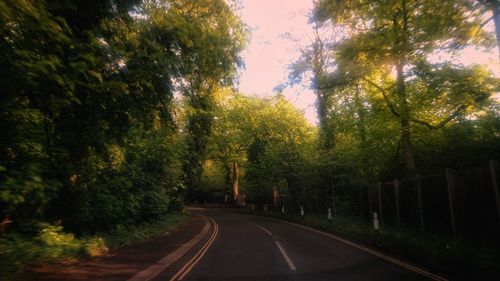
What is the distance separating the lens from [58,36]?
7.69 meters

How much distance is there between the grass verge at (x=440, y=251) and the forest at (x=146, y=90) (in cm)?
347

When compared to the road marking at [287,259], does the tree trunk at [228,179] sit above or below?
above

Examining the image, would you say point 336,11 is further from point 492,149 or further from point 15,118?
point 15,118

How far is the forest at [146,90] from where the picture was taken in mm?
8844

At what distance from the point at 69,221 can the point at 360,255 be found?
Result: 9.46 metres

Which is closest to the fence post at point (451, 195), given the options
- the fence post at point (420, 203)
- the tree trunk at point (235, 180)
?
the fence post at point (420, 203)

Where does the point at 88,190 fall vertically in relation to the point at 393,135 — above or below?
below

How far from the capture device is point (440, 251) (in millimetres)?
11359

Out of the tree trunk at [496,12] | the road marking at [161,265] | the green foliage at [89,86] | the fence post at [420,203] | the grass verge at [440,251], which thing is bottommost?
the road marking at [161,265]

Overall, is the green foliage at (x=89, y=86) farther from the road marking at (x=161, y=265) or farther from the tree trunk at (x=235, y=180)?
the tree trunk at (x=235, y=180)

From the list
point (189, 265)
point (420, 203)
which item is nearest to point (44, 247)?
point (189, 265)

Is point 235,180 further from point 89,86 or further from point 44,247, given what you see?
point 89,86

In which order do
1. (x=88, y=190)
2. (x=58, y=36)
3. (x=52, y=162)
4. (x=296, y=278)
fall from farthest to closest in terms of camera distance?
(x=88, y=190) < (x=52, y=162) < (x=296, y=278) < (x=58, y=36)

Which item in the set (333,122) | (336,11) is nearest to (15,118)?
(336,11)
